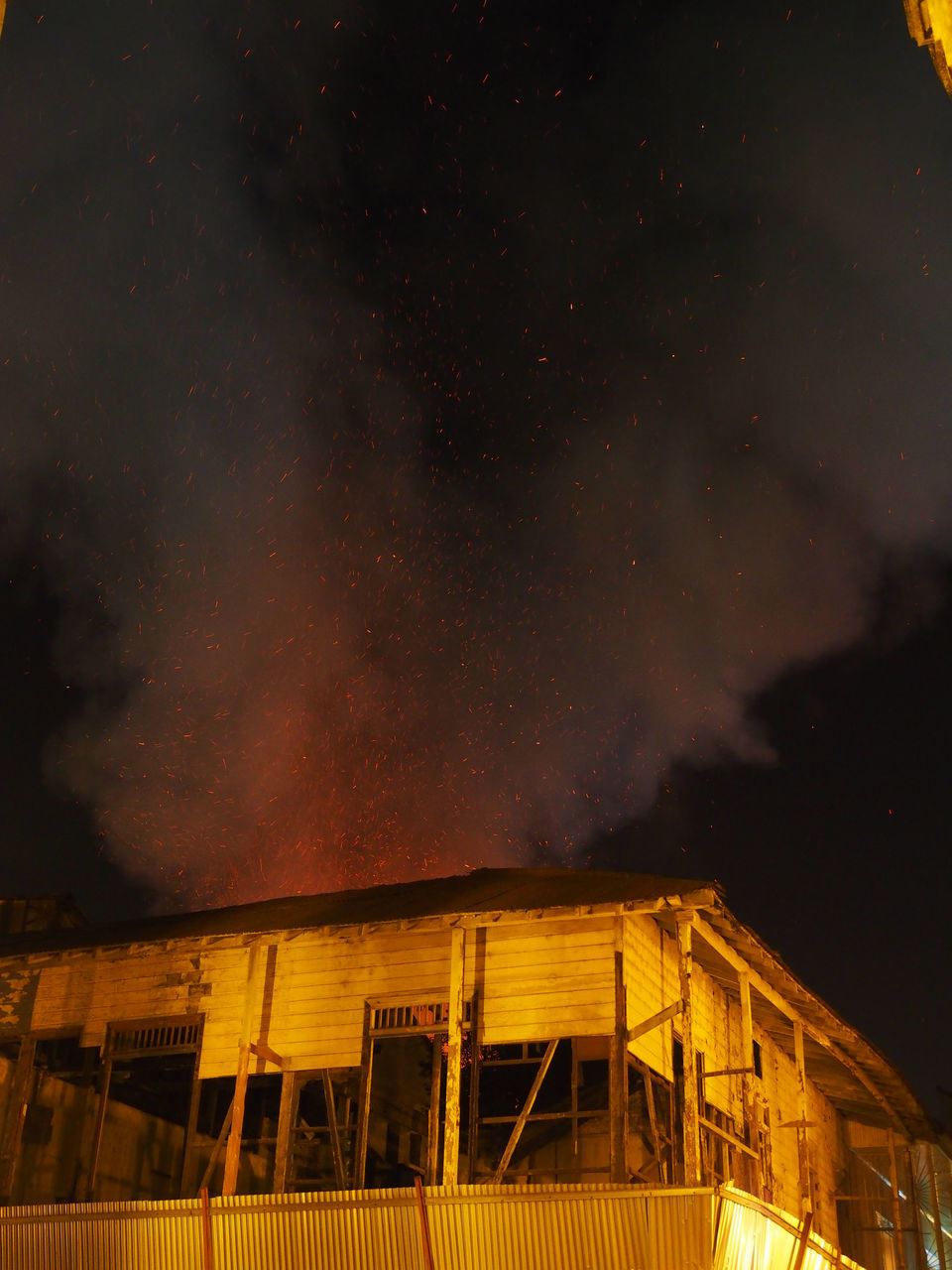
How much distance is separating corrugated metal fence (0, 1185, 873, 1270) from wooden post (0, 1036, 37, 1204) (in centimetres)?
388

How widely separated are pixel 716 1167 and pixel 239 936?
7.97 m

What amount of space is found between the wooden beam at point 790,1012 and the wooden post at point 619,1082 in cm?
100

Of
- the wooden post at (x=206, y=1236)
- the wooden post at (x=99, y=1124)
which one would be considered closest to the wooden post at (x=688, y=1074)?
the wooden post at (x=206, y=1236)

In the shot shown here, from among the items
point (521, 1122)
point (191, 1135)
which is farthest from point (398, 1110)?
point (521, 1122)

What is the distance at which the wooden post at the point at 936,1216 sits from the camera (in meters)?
23.8

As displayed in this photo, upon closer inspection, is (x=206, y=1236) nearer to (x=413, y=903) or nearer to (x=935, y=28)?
(x=413, y=903)

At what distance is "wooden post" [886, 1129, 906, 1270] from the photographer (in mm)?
22953

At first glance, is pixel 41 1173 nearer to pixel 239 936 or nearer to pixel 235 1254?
pixel 239 936

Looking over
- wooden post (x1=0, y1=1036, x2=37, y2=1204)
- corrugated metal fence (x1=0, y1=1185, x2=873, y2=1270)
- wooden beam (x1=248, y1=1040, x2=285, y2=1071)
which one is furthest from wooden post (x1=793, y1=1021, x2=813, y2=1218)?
wooden post (x1=0, y1=1036, x2=37, y2=1204)

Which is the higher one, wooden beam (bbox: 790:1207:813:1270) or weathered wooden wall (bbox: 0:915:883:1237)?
weathered wooden wall (bbox: 0:915:883:1237)

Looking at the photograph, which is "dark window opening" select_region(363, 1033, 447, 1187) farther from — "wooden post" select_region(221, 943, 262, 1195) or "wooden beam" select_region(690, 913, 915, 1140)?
"wooden beam" select_region(690, 913, 915, 1140)

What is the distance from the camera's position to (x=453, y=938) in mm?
14750

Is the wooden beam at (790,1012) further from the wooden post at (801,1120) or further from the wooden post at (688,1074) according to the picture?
the wooden post at (801,1120)

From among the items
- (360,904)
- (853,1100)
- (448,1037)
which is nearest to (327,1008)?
(360,904)
